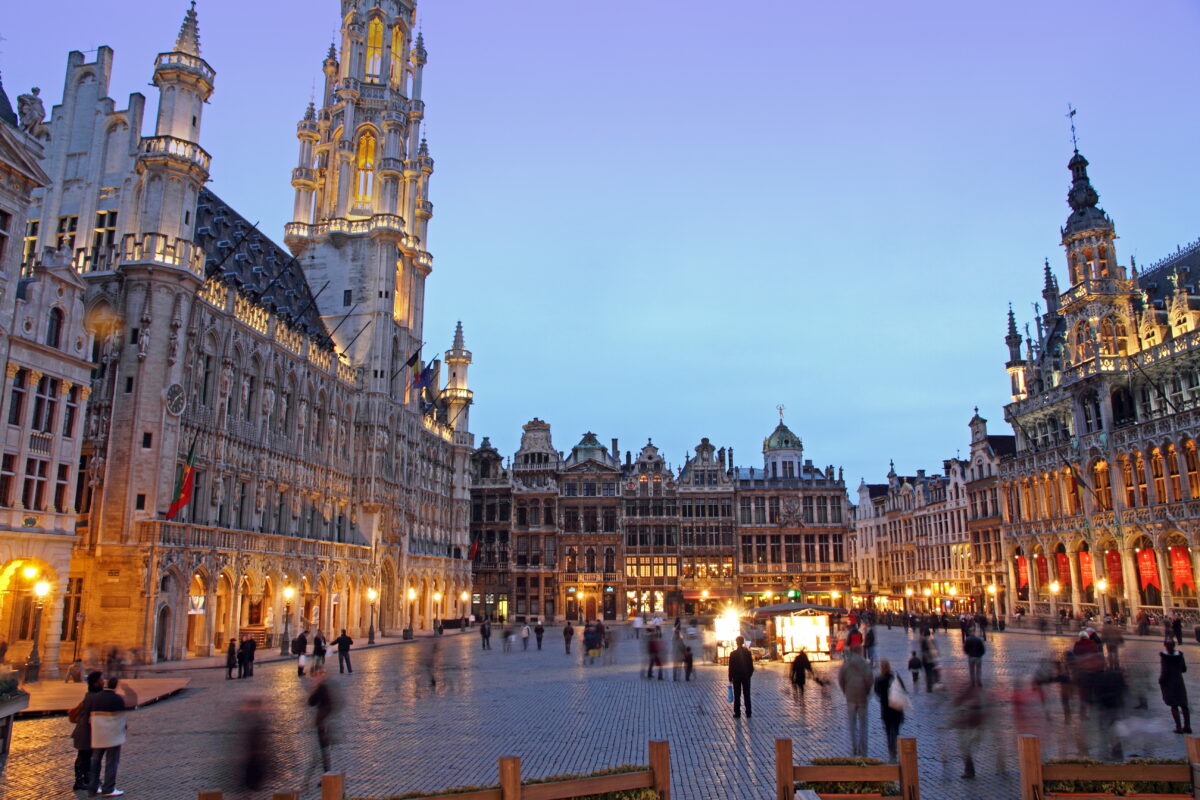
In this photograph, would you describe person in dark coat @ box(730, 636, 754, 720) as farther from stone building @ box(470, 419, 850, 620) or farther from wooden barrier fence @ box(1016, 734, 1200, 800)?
stone building @ box(470, 419, 850, 620)

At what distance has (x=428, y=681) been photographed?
91.3 ft

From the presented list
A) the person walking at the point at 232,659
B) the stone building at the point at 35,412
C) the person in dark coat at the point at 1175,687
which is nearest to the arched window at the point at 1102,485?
the person in dark coat at the point at 1175,687

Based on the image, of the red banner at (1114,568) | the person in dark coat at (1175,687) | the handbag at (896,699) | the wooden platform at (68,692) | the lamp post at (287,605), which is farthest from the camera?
the red banner at (1114,568)

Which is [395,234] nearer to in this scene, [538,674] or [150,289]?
[150,289]

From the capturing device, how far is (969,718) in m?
12.5

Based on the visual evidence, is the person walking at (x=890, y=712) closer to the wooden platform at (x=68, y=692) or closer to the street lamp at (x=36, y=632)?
the wooden platform at (x=68, y=692)

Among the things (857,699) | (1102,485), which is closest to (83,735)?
(857,699)

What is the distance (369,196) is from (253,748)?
6268cm

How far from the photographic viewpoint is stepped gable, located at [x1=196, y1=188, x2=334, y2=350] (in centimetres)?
4712

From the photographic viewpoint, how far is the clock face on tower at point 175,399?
3716 centimetres

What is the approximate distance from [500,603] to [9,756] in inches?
2857

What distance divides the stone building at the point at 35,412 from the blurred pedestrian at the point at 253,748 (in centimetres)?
2201

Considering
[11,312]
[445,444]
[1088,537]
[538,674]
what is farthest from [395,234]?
[1088,537]

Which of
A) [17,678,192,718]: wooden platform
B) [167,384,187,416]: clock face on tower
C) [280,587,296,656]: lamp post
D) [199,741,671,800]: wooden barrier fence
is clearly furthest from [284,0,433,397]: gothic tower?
[199,741,671,800]: wooden barrier fence
